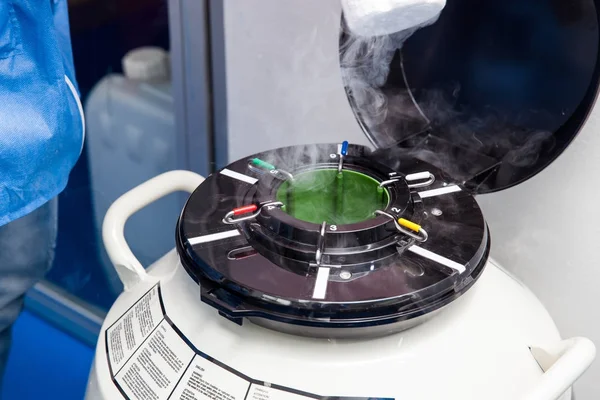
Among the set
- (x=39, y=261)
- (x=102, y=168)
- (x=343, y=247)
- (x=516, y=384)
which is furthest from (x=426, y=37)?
(x=102, y=168)

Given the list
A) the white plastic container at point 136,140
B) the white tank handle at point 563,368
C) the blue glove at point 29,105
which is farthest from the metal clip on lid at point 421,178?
the white plastic container at point 136,140

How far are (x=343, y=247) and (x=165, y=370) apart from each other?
238 millimetres

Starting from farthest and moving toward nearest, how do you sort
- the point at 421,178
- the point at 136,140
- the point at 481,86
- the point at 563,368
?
the point at 136,140
the point at 481,86
the point at 421,178
the point at 563,368

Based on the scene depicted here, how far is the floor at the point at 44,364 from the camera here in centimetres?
163

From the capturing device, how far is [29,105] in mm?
900

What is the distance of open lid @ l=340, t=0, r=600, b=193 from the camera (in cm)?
87

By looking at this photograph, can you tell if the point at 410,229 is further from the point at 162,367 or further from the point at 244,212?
the point at 162,367

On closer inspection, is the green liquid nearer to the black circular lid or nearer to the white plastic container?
the black circular lid

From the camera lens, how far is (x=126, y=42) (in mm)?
1571

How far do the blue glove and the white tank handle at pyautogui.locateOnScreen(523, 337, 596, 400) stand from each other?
0.72 m

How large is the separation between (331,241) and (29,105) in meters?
0.50

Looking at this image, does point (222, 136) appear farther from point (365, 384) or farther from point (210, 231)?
point (365, 384)

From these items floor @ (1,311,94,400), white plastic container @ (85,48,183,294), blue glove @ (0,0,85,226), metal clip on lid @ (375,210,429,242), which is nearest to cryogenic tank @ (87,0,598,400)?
metal clip on lid @ (375,210,429,242)

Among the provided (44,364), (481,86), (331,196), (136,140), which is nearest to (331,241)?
(331,196)
